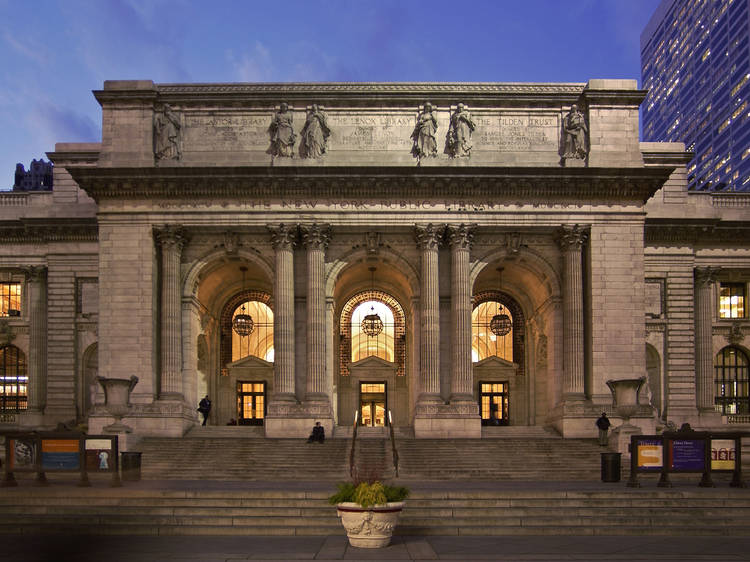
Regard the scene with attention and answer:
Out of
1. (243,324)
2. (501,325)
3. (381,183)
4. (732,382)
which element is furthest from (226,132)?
(732,382)

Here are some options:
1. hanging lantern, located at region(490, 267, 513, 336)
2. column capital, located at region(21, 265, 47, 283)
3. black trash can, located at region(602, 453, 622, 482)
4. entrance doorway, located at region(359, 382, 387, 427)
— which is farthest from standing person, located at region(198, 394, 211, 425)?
black trash can, located at region(602, 453, 622, 482)

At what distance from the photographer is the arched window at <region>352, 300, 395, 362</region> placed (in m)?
47.7

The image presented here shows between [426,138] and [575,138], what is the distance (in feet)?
22.0

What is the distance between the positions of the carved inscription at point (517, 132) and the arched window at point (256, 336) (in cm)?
1411

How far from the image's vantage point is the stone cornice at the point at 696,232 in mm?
48781

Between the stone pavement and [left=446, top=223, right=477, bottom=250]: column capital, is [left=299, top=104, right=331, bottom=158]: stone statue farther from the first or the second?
the stone pavement

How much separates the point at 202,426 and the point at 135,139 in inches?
522

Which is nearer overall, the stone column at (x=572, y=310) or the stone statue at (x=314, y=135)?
the stone column at (x=572, y=310)

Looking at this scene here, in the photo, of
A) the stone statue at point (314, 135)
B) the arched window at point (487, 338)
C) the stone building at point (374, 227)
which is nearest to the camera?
the stone building at point (374, 227)

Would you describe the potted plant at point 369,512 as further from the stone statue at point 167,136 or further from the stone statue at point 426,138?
the stone statue at point 167,136

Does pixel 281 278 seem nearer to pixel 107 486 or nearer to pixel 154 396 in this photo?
pixel 154 396

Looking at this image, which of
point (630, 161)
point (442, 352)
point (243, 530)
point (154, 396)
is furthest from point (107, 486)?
point (630, 161)

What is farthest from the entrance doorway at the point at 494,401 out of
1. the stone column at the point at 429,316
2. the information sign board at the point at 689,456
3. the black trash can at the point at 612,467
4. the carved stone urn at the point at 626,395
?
the information sign board at the point at 689,456

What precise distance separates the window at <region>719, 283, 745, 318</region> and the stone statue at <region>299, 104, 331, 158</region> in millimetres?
24100
